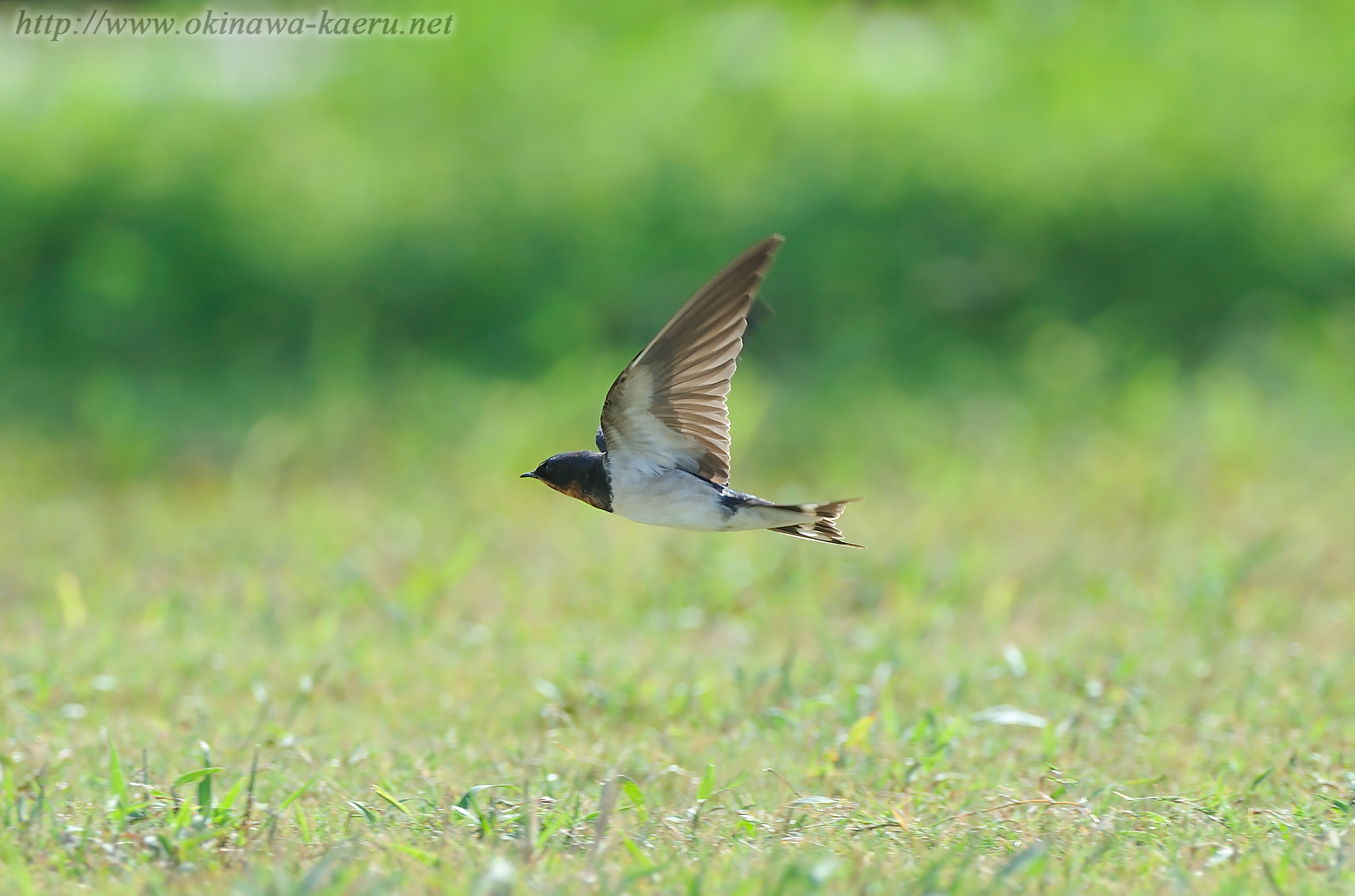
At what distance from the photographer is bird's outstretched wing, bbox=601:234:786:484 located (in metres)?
2.82

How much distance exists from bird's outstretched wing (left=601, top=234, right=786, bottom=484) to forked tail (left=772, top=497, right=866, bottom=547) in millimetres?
164

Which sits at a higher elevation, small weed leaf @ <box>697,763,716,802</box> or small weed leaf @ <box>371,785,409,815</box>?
small weed leaf @ <box>697,763,716,802</box>

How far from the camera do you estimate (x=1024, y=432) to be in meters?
6.44

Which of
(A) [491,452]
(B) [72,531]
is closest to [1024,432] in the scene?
(A) [491,452]

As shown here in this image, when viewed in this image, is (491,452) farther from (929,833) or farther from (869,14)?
(869,14)

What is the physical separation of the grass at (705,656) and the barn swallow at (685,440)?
0.56 metres

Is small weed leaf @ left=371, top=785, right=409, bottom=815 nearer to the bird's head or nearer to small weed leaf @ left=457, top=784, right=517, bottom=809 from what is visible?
small weed leaf @ left=457, top=784, right=517, bottom=809

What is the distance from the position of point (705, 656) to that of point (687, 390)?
5.76 ft

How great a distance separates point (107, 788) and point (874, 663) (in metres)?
2.00

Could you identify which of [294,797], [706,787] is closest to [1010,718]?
[706,787]

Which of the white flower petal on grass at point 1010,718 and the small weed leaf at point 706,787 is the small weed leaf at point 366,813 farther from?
the white flower petal on grass at point 1010,718

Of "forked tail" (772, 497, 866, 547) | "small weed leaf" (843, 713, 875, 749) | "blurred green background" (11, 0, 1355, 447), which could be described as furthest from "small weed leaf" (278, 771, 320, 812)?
"blurred green background" (11, 0, 1355, 447)

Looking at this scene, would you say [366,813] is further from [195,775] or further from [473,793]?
[195,775]

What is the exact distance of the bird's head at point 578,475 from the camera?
283 centimetres
